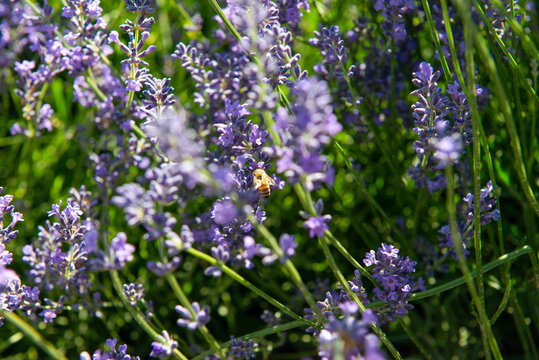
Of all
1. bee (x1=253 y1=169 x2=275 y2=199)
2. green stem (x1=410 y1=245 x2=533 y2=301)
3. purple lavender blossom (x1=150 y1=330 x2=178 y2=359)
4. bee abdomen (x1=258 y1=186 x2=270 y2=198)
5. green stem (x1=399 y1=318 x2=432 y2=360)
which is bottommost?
green stem (x1=399 y1=318 x2=432 y2=360)

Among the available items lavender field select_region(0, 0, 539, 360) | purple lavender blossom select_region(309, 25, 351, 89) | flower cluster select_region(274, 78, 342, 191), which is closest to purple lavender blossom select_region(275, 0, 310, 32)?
lavender field select_region(0, 0, 539, 360)

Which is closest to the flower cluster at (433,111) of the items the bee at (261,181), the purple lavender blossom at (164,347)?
the bee at (261,181)

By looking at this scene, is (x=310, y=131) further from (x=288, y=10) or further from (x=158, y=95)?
(x=288, y=10)

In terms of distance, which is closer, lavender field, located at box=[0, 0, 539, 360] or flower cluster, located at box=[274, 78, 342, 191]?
flower cluster, located at box=[274, 78, 342, 191]

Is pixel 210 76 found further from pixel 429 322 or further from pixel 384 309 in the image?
pixel 429 322

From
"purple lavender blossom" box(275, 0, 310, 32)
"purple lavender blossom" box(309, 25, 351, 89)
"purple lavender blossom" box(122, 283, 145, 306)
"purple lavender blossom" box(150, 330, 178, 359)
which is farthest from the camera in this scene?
"purple lavender blossom" box(275, 0, 310, 32)

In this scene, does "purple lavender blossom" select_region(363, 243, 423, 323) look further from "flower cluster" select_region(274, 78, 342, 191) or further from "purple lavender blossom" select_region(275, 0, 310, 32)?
"purple lavender blossom" select_region(275, 0, 310, 32)

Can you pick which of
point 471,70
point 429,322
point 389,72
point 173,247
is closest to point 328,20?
point 389,72

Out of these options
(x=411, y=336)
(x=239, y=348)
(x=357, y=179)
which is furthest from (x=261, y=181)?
(x=411, y=336)

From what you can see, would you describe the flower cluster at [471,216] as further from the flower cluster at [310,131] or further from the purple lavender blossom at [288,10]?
the purple lavender blossom at [288,10]

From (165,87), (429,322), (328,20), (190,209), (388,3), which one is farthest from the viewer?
(190,209)
